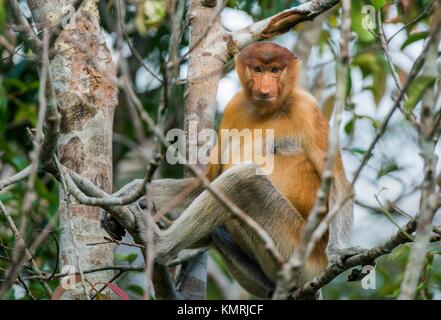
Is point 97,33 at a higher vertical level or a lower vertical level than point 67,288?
higher

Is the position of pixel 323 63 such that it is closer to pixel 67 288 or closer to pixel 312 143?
pixel 312 143

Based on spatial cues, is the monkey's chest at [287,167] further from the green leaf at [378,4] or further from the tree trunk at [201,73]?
the green leaf at [378,4]

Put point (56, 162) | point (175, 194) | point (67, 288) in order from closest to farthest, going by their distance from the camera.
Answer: point (56, 162) → point (67, 288) → point (175, 194)

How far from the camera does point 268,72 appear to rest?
5184 millimetres

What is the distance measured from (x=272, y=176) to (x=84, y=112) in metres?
1.43

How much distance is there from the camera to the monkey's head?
514 cm

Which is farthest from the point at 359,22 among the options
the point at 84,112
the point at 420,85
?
the point at 420,85

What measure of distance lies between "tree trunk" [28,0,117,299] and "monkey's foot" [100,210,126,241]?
0.04 meters

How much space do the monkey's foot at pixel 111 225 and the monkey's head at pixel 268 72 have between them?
1400 millimetres

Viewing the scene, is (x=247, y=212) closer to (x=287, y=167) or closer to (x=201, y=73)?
(x=287, y=167)

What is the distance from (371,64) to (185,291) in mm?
2717
